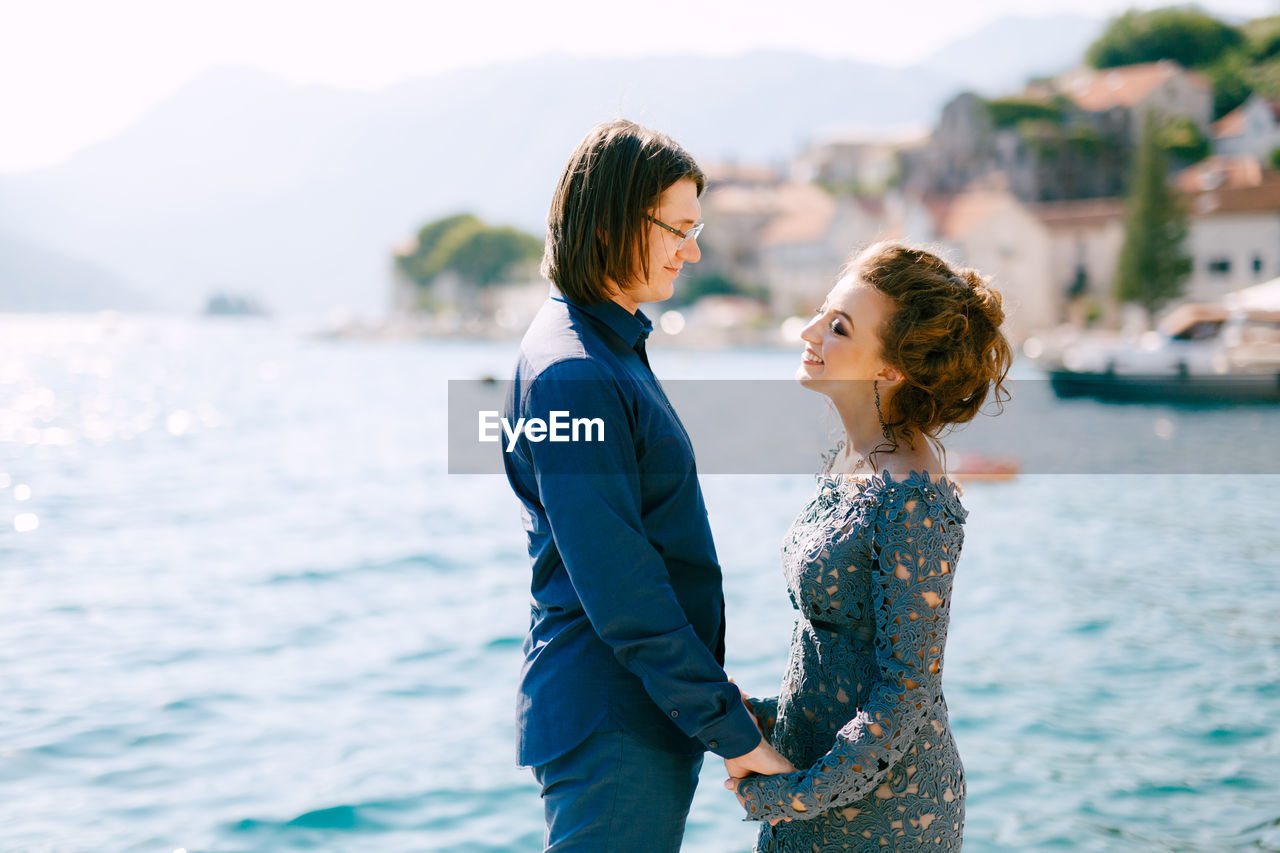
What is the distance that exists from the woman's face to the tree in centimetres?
4535

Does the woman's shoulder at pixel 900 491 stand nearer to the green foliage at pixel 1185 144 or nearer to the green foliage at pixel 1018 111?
the green foliage at pixel 1185 144

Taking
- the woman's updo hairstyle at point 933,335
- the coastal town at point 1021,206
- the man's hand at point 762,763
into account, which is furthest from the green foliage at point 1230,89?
the man's hand at point 762,763


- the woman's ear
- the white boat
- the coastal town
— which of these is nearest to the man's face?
the woman's ear

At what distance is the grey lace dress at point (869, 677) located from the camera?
A: 1.62 meters

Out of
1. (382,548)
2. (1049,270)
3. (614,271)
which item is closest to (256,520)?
(382,548)

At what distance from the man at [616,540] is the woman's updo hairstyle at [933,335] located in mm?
344

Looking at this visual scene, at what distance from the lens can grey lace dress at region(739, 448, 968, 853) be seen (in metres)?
1.62

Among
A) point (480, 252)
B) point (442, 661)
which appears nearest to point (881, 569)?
point (442, 661)

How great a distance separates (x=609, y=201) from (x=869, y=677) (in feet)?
2.87

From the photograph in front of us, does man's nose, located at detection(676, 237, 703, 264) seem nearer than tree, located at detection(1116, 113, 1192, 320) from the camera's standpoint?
Yes

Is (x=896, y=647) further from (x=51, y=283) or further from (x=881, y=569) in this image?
(x=51, y=283)

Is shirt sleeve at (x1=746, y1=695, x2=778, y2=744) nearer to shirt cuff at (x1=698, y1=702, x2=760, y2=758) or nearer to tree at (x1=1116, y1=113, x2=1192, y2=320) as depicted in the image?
shirt cuff at (x1=698, y1=702, x2=760, y2=758)

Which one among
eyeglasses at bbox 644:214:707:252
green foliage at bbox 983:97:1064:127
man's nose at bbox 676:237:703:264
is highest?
green foliage at bbox 983:97:1064:127

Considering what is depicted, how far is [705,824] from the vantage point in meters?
4.62
